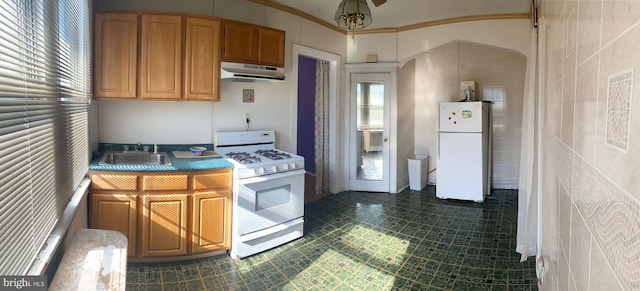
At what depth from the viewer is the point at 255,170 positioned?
322 centimetres

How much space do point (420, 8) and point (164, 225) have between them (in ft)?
12.7

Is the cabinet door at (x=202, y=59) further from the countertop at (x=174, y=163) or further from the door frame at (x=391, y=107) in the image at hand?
the door frame at (x=391, y=107)

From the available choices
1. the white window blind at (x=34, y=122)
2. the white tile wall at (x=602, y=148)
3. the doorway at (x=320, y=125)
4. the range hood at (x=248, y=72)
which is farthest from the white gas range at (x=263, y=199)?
the white tile wall at (x=602, y=148)

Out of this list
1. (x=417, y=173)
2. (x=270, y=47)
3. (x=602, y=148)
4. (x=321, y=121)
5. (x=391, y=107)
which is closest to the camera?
(x=602, y=148)

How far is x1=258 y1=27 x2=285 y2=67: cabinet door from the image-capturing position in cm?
378

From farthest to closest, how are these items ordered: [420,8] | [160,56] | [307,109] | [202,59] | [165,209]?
1. [307,109]
2. [420,8]
3. [202,59]
4. [160,56]
5. [165,209]

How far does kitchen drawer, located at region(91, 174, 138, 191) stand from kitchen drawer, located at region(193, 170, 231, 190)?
0.47 meters

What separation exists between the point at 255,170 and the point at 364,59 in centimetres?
314

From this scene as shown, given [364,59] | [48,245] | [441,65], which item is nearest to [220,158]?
[48,245]

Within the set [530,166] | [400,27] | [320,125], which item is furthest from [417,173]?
[530,166]

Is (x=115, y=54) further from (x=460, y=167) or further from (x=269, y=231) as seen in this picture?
(x=460, y=167)

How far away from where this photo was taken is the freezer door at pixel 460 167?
511cm

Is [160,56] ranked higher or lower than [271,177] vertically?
higher

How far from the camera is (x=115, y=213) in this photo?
2.87m
